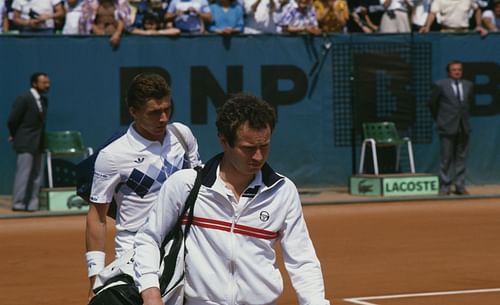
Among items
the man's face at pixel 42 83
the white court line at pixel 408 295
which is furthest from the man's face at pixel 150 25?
the white court line at pixel 408 295

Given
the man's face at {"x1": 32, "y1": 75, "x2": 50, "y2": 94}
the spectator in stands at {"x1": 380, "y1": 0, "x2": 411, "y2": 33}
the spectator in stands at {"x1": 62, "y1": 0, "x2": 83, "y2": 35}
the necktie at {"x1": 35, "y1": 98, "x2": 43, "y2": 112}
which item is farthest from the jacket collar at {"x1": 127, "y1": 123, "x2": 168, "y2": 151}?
the spectator in stands at {"x1": 380, "y1": 0, "x2": 411, "y2": 33}

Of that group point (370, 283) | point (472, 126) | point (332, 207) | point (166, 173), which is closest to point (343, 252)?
point (370, 283)

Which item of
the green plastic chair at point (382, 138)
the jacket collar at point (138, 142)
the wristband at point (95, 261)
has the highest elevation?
the jacket collar at point (138, 142)

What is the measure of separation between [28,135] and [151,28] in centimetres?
342

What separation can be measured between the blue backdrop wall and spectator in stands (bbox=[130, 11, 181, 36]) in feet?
0.53

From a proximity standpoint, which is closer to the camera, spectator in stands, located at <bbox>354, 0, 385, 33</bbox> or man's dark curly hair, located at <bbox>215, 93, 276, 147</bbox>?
man's dark curly hair, located at <bbox>215, 93, 276, 147</bbox>

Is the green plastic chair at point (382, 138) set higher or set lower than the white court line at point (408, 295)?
higher

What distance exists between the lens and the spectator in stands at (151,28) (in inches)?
863

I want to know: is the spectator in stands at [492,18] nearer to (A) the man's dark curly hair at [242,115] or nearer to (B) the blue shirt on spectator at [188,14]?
(B) the blue shirt on spectator at [188,14]

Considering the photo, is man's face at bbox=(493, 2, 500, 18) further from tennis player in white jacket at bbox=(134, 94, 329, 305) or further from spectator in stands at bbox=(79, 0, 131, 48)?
tennis player in white jacket at bbox=(134, 94, 329, 305)

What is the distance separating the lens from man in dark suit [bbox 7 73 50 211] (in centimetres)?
1984

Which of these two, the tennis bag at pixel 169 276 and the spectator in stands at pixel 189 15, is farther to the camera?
the spectator in stands at pixel 189 15

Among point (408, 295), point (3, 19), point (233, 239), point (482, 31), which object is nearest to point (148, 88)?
point (233, 239)

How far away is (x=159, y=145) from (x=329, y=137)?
52.2 ft
